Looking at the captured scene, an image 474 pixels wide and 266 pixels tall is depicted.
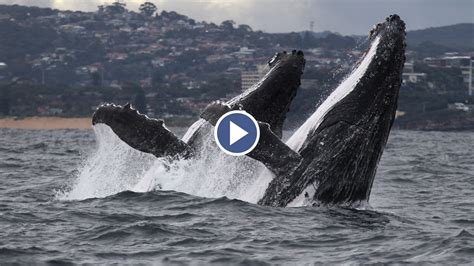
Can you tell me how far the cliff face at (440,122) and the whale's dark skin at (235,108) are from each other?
125 metres

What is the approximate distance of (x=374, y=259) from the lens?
40.5 feet

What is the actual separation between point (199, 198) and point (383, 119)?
3009 mm

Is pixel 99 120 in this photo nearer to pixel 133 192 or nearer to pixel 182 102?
pixel 133 192

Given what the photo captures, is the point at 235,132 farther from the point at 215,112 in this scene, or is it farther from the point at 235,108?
the point at 235,108

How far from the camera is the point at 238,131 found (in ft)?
47.6

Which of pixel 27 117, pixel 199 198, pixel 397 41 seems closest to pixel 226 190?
pixel 199 198

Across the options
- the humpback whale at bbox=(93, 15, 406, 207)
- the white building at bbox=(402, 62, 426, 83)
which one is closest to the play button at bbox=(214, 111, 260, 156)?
the humpback whale at bbox=(93, 15, 406, 207)

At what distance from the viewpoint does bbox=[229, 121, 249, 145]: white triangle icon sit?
14.5 metres

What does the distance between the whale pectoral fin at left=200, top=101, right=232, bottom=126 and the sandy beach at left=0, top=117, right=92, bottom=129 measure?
383 feet

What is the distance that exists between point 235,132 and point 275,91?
1857mm

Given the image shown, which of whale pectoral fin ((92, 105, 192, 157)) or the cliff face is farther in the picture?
the cliff face

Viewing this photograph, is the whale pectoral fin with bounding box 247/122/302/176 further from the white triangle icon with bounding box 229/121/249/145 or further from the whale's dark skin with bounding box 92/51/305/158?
the whale's dark skin with bounding box 92/51/305/158

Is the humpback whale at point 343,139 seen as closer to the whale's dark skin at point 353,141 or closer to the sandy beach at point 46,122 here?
the whale's dark skin at point 353,141

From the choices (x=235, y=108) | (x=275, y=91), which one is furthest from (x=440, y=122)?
(x=235, y=108)
